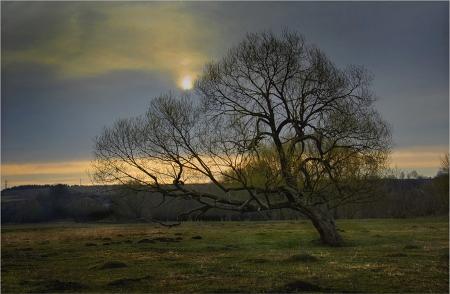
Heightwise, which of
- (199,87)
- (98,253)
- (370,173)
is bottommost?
(98,253)

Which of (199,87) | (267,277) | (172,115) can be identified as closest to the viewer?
(267,277)

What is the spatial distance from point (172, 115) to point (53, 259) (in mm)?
10251

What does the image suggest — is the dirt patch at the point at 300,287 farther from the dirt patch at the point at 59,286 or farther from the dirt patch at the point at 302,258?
the dirt patch at the point at 59,286

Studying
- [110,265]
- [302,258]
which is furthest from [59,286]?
[302,258]

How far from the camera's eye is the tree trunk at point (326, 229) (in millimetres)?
25078

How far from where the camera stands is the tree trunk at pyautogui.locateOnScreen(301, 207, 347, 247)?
25078 millimetres

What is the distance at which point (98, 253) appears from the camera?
2422 centimetres

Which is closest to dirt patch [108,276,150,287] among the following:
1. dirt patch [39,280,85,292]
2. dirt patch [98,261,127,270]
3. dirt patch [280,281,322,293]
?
dirt patch [39,280,85,292]

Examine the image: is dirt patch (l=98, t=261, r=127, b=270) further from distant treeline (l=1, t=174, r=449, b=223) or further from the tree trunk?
distant treeline (l=1, t=174, r=449, b=223)

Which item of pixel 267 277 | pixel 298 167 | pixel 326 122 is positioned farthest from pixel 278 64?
pixel 267 277

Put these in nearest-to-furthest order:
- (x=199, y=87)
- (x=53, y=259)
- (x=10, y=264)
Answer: (x=10, y=264) < (x=53, y=259) < (x=199, y=87)

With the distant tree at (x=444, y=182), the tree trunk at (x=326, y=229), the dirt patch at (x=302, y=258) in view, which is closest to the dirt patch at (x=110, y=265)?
the dirt patch at (x=302, y=258)

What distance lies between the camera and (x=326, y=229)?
2533 cm

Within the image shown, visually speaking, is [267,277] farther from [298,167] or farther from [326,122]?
[326,122]
